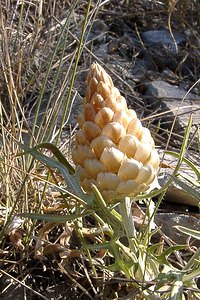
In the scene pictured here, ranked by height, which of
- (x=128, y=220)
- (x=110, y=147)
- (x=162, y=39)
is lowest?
(x=162, y=39)

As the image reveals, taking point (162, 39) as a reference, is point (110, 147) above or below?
above

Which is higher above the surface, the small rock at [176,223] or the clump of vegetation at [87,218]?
the clump of vegetation at [87,218]

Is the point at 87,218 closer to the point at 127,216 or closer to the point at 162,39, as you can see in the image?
the point at 127,216

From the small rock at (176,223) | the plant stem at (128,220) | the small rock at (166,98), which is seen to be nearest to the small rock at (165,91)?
the small rock at (166,98)

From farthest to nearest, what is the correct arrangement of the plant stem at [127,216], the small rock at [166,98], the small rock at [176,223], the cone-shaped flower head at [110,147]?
the small rock at [166,98], the small rock at [176,223], the plant stem at [127,216], the cone-shaped flower head at [110,147]

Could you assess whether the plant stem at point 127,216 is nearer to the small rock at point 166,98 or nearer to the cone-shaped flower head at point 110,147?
the cone-shaped flower head at point 110,147

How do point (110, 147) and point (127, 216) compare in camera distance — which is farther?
point (127, 216)

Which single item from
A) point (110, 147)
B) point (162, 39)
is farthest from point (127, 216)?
point (162, 39)

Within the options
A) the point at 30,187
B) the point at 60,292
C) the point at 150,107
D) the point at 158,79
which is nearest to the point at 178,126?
the point at 150,107
